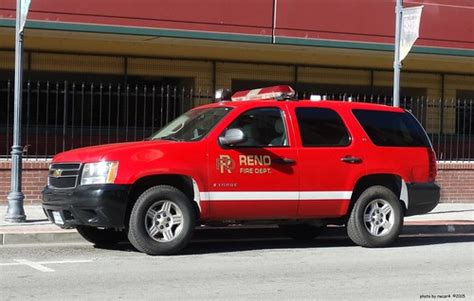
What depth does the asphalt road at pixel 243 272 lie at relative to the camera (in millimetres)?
7102

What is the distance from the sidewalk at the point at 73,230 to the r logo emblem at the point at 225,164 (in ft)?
8.89

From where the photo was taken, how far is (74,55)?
17.3 metres

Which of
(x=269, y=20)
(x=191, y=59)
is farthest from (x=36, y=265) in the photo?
(x=191, y=59)

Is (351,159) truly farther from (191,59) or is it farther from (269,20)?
(191,59)

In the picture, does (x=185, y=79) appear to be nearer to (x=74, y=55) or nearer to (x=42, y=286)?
(x=74, y=55)

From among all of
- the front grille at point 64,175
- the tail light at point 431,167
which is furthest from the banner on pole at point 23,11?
the tail light at point 431,167

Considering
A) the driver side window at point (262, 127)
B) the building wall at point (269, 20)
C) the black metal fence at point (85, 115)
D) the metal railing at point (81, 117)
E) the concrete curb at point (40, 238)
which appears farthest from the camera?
the metal railing at point (81, 117)

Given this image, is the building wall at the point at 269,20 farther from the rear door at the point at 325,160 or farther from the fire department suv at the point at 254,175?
the rear door at the point at 325,160

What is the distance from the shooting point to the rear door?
971 cm

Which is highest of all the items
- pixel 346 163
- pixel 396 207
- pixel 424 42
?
pixel 424 42

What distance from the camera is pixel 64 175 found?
9281 millimetres

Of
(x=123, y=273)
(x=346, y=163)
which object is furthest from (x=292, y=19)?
(x=123, y=273)

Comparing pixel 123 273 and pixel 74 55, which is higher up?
pixel 74 55

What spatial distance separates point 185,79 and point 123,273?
11104 millimetres
